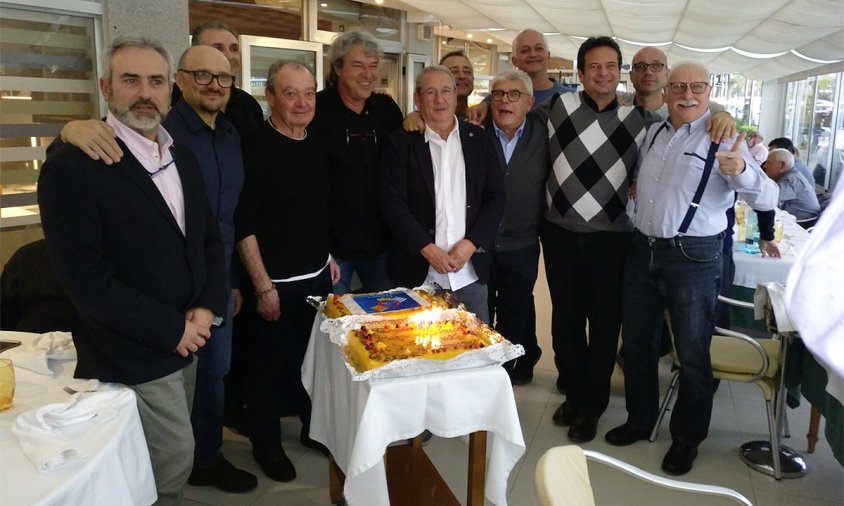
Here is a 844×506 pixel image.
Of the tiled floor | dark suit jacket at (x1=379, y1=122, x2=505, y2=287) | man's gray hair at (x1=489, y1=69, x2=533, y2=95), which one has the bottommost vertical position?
the tiled floor

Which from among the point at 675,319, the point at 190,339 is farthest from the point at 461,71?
the point at 190,339

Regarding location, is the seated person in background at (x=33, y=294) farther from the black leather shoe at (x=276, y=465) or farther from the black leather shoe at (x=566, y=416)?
the black leather shoe at (x=566, y=416)

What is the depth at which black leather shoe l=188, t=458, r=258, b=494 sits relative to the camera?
8.73ft

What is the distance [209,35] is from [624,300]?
232cm

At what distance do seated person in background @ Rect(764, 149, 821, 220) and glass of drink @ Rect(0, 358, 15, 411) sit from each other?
6.16m

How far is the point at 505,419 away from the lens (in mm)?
1978

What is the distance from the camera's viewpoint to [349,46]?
9.41 ft

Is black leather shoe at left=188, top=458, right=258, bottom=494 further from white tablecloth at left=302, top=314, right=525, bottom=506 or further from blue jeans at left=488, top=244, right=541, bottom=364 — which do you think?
blue jeans at left=488, top=244, right=541, bottom=364

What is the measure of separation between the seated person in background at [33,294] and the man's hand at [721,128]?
113 inches

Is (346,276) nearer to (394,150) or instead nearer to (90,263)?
(394,150)

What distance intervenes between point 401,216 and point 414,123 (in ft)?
1.40

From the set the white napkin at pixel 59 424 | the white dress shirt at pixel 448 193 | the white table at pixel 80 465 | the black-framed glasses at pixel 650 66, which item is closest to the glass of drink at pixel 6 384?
the white table at pixel 80 465

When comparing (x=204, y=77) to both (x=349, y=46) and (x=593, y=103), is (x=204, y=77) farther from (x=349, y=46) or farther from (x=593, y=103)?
(x=593, y=103)

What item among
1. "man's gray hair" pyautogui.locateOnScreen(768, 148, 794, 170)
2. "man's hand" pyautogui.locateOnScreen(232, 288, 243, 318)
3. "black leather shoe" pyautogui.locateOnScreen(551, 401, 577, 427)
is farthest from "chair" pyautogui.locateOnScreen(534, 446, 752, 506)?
"man's gray hair" pyautogui.locateOnScreen(768, 148, 794, 170)
